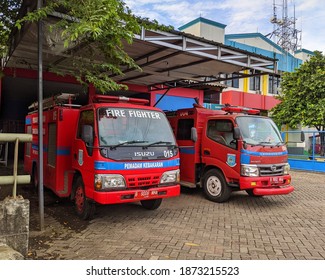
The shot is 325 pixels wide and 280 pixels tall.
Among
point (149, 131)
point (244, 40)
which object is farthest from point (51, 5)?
point (244, 40)

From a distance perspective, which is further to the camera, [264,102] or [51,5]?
[264,102]

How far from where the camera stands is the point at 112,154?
5.36 m

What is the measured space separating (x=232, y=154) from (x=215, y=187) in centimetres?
102

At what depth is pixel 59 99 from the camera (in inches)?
278

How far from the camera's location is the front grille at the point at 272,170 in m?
7.07

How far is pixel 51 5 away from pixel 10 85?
11009 millimetres

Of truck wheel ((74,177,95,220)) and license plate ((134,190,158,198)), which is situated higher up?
license plate ((134,190,158,198))

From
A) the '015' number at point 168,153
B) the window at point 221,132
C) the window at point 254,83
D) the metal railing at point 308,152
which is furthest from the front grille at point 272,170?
A: the window at point 254,83

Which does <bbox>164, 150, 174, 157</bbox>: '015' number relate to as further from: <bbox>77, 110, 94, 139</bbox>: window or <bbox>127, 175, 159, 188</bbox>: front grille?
<bbox>77, 110, 94, 139</bbox>: window

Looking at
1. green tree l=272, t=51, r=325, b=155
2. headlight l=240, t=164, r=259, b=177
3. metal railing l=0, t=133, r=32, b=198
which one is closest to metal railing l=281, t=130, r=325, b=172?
green tree l=272, t=51, r=325, b=155

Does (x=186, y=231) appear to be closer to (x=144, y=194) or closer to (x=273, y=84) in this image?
(x=144, y=194)

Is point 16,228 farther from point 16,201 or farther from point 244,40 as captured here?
point 244,40

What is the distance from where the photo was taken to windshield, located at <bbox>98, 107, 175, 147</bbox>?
18.2 ft

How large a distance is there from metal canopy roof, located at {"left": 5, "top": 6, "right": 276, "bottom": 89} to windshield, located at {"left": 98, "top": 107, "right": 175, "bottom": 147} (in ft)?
4.64
